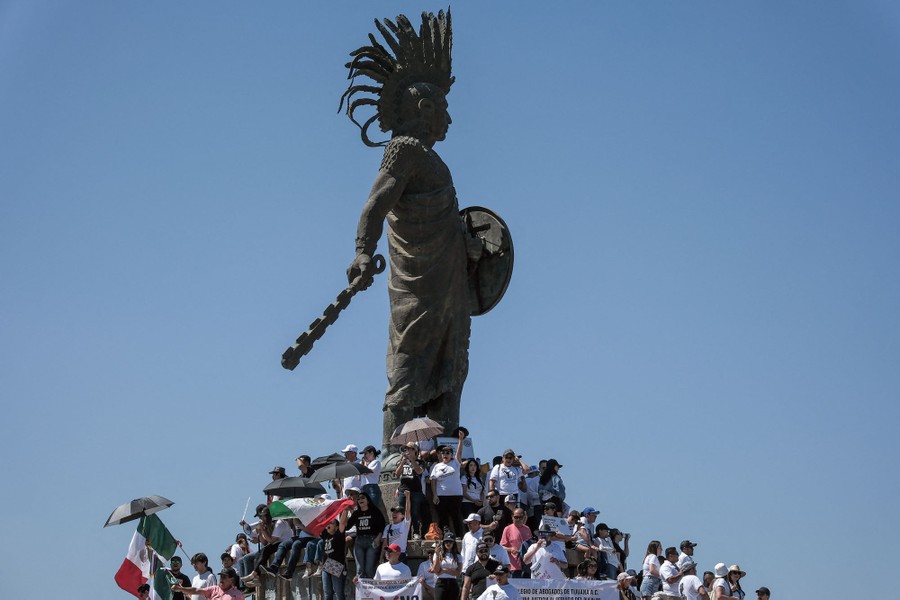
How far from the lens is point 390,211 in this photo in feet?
93.7

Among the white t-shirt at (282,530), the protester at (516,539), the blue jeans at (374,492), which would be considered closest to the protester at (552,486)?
the protester at (516,539)

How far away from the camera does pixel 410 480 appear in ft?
82.5

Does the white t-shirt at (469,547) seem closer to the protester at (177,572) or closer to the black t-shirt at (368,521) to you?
the black t-shirt at (368,521)

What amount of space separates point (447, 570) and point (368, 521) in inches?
60.3

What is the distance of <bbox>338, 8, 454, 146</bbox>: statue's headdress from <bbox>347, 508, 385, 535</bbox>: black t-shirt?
7.12 metres

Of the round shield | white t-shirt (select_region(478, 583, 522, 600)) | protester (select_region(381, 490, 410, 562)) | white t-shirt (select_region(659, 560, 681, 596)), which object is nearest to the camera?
white t-shirt (select_region(478, 583, 522, 600))

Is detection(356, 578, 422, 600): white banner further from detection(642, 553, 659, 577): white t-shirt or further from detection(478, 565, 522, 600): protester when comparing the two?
detection(642, 553, 659, 577): white t-shirt

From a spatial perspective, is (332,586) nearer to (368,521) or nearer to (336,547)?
(336,547)

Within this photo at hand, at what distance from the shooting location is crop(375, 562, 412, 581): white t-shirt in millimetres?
23594

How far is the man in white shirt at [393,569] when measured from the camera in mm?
23578

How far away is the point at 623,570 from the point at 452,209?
6.50 m

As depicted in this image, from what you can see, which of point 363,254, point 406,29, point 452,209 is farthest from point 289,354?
point 406,29

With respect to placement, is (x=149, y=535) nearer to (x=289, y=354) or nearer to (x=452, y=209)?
(x=289, y=354)

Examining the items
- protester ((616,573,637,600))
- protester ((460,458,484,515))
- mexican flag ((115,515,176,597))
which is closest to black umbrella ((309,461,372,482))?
protester ((460,458,484,515))
